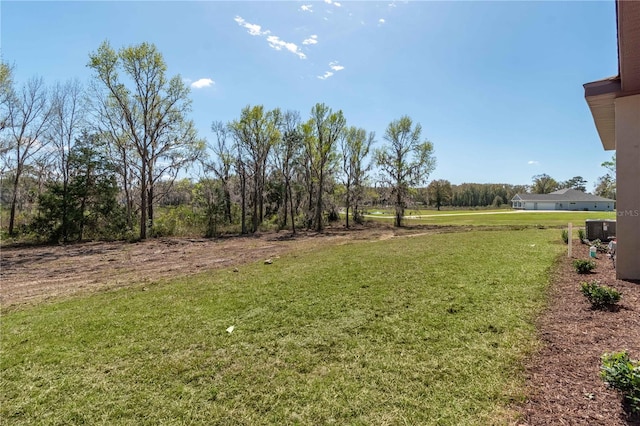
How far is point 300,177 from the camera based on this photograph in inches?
1083

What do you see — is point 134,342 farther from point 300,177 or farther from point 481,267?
point 300,177

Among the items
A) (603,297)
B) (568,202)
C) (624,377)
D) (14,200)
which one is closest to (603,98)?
(603,297)

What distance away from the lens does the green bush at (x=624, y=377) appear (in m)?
1.78

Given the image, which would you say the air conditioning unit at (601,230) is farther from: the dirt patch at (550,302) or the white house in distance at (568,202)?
the white house in distance at (568,202)

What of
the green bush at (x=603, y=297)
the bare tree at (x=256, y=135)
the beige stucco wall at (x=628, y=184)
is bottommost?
the green bush at (x=603, y=297)

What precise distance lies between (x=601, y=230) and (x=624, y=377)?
34.6 ft

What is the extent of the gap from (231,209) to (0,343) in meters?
19.1

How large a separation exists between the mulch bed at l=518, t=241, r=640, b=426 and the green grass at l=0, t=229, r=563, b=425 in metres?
0.16

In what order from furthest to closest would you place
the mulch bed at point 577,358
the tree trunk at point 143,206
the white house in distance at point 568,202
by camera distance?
1. the white house in distance at point 568,202
2. the tree trunk at point 143,206
3. the mulch bed at point 577,358

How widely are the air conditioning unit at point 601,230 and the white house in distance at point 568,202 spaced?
60.0m

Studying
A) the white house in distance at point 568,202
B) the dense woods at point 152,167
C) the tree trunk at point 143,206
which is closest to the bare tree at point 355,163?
the dense woods at point 152,167

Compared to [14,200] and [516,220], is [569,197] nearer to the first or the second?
[516,220]

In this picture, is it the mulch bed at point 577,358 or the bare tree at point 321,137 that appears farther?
the bare tree at point 321,137

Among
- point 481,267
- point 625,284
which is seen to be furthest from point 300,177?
point 625,284
